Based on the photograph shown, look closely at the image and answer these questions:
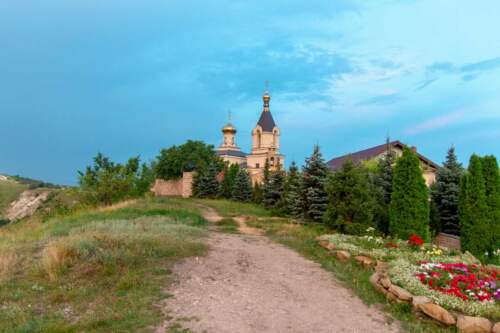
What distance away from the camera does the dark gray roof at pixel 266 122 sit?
177 feet

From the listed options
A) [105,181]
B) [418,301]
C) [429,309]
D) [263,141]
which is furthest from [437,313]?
[263,141]

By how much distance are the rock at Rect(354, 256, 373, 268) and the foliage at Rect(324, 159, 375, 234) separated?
3.26 metres

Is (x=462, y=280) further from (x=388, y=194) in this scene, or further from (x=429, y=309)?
(x=388, y=194)

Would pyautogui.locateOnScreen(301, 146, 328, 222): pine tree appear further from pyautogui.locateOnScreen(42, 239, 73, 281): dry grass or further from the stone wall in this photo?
the stone wall

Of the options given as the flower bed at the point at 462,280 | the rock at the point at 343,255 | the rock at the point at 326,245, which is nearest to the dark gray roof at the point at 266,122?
the rock at the point at 326,245

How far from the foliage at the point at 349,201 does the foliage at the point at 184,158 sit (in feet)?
110

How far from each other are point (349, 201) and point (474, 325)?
7037mm

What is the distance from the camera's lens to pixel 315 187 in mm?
16328

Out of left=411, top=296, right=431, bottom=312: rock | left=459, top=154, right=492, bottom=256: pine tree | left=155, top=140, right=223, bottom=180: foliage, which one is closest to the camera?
left=411, top=296, right=431, bottom=312: rock

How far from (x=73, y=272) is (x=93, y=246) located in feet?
2.60

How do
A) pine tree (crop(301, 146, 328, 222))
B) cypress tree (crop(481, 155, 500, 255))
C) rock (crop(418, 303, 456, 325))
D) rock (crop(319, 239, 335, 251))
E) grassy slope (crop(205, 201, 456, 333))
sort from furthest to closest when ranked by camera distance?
pine tree (crop(301, 146, 328, 222))
cypress tree (crop(481, 155, 500, 255))
rock (crop(319, 239, 335, 251))
grassy slope (crop(205, 201, 456, 333))
rock (crop(418, 303, 456, 325))

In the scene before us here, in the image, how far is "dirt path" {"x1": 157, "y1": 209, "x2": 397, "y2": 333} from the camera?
5.24m

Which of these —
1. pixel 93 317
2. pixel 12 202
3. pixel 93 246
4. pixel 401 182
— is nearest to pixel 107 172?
pixel 93 246

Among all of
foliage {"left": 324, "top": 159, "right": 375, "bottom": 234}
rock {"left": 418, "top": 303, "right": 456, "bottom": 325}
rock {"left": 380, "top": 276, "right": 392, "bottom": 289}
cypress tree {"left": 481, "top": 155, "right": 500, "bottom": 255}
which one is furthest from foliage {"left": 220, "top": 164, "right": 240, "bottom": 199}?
rock {"left": 418, "top": 303, "right": 456, "bottom": 325}
